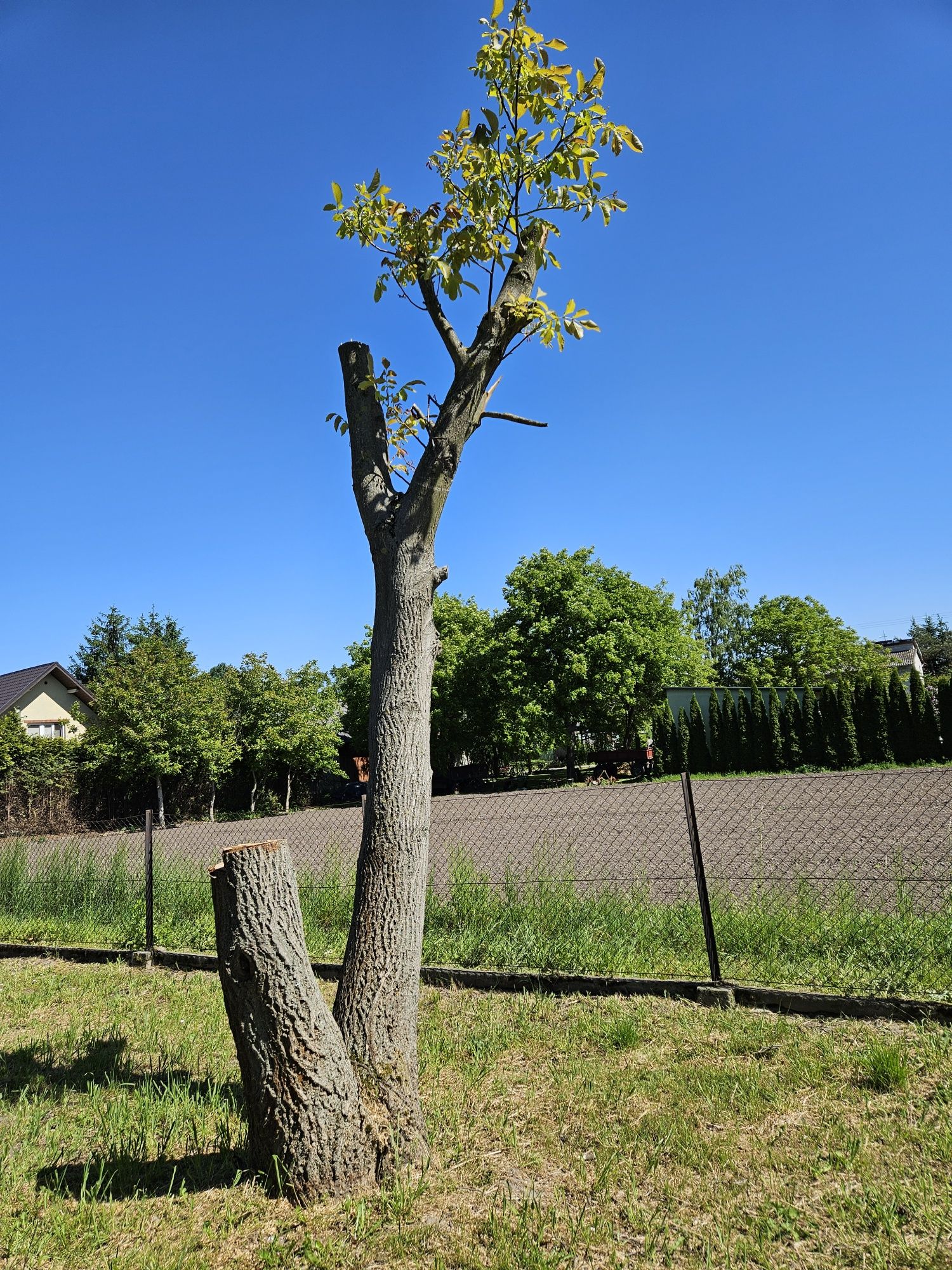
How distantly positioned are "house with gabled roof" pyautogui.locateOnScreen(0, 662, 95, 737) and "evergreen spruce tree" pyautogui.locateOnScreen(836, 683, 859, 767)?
25.3 m

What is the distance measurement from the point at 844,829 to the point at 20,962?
10161 millimetres

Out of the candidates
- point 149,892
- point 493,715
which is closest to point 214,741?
point 493,715

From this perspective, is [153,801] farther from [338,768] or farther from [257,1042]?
[257,1042]

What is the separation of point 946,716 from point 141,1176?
24551 mm

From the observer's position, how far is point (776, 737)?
974 inches

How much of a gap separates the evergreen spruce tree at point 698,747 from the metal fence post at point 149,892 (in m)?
22.2

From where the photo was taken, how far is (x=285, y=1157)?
262cm

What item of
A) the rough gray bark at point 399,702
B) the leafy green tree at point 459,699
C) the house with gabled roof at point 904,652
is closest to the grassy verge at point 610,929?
the rough gray bark at point 399,702

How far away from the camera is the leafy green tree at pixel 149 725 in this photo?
21.5 m

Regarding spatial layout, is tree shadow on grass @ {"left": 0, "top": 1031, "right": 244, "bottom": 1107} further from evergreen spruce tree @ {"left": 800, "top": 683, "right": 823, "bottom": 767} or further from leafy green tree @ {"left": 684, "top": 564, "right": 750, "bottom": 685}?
leafy green tree @ {"left": 684, "top": 564, "right": 750, "bottom": 685}

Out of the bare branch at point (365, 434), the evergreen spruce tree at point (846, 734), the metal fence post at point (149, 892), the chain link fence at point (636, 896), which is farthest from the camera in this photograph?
the evergreen spruce tree at point (846, 734)

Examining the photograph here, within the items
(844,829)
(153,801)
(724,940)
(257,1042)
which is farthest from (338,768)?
(257,1042)

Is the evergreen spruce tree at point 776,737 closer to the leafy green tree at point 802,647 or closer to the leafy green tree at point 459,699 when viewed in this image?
the leafy green tree at point 459,699

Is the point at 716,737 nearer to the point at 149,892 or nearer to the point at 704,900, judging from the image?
the point at 149,892
